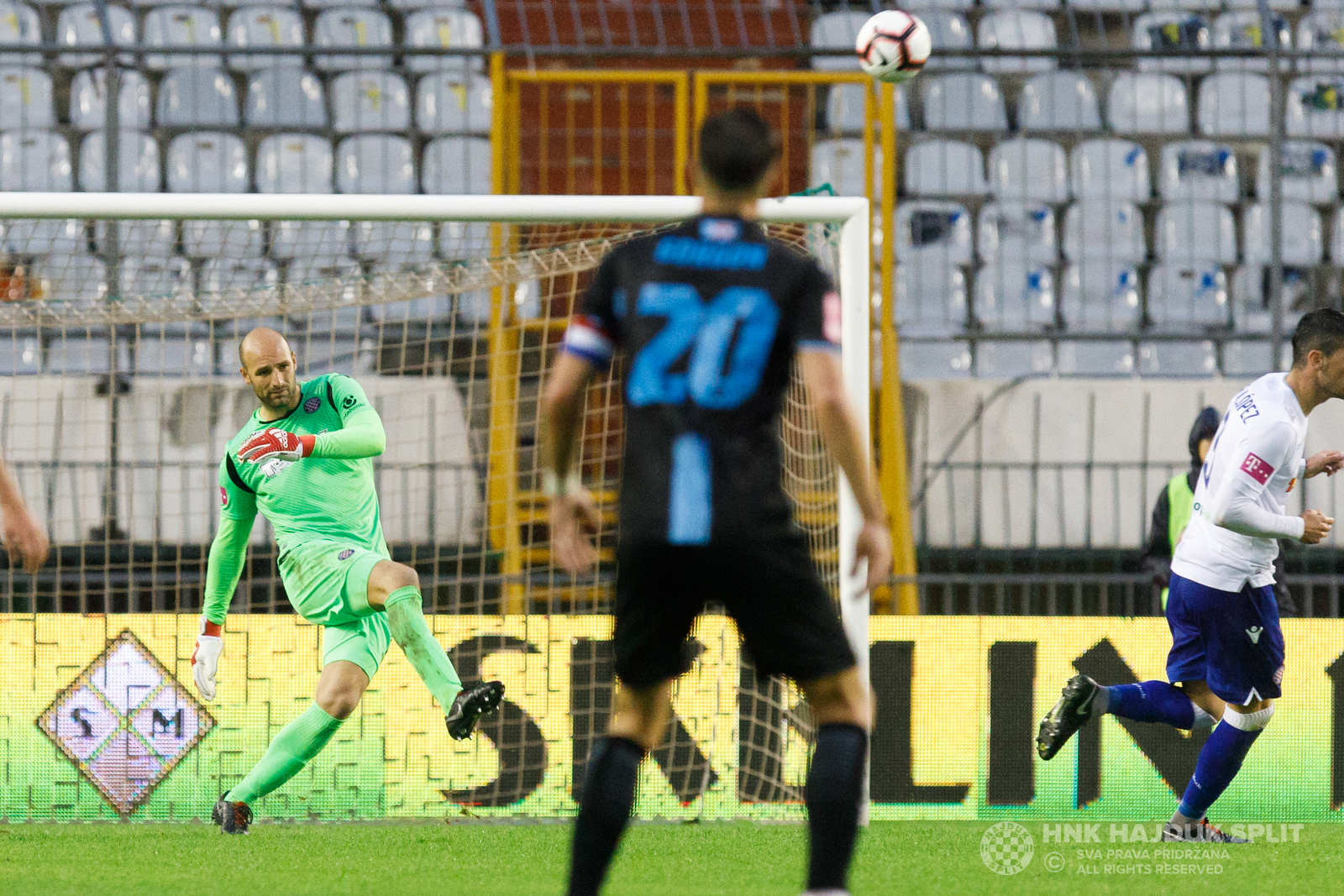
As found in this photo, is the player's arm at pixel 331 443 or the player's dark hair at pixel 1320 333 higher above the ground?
the player's dark hair at pixel 1320 333

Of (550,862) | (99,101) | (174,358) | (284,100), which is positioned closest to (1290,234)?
(284,100)

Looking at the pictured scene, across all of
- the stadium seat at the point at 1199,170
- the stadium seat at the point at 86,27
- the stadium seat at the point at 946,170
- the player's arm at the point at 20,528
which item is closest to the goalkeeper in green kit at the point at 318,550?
the player's arm at the point at 20,528

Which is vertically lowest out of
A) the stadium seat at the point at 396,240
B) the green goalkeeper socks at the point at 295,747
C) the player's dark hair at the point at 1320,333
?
the green goalkeeper socks at the point at 295,747

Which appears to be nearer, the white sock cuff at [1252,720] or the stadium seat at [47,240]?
the white sock cuff at [1252,720]

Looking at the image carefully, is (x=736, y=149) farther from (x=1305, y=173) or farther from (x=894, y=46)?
(x=1305, y=173)

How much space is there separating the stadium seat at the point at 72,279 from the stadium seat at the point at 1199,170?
21.9 ft

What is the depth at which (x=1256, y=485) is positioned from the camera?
5.14 metres

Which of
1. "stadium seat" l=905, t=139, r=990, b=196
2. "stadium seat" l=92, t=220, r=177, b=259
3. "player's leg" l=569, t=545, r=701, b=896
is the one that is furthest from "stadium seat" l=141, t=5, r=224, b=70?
"player's leg" l=569, t=545, r=701, b=896

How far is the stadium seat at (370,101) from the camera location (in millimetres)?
10430

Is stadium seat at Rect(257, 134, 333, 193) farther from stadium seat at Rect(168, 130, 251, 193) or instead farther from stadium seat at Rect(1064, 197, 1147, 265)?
stadium seat at Rect(1064, 197, 1147, 265)

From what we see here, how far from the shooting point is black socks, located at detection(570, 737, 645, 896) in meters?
3.19

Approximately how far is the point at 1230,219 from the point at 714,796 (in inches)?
237

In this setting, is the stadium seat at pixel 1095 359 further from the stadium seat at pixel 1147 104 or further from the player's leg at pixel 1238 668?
the player's leg at pixel 1238 668

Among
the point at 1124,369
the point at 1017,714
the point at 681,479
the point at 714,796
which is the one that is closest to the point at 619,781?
the point at 681,479
